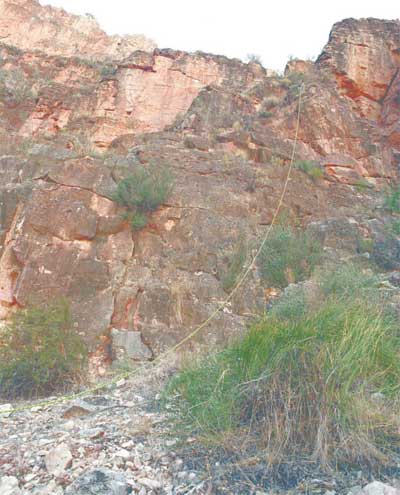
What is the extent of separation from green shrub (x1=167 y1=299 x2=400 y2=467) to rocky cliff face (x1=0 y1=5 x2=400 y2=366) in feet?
13.5

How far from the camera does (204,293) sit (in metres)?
8.95

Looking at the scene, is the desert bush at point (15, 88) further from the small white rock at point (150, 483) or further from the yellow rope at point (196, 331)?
the small white rock at point (150, 483)

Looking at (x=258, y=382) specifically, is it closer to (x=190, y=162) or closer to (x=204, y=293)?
(x=204, y=293)

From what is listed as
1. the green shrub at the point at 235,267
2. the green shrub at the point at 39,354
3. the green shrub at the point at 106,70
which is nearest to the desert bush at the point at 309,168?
the green shrub at the point at 235,267

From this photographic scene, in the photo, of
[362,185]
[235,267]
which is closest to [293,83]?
[362,185]

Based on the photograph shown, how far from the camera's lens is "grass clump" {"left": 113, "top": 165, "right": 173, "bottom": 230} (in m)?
10.1

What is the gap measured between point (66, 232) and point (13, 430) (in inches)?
238

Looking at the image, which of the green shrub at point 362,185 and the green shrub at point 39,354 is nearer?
the green shrub at point 39,354

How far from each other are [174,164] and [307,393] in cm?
908

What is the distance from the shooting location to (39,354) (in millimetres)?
6137

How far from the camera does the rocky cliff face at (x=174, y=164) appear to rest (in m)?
8.92

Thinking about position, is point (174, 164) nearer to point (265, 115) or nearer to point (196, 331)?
point (265, 115)

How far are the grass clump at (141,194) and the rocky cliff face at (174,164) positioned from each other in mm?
250

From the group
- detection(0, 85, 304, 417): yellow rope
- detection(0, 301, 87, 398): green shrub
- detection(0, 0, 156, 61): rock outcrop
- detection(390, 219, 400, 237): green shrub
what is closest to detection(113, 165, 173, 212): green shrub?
detection(0, 85, 304, 417): yellow rope
